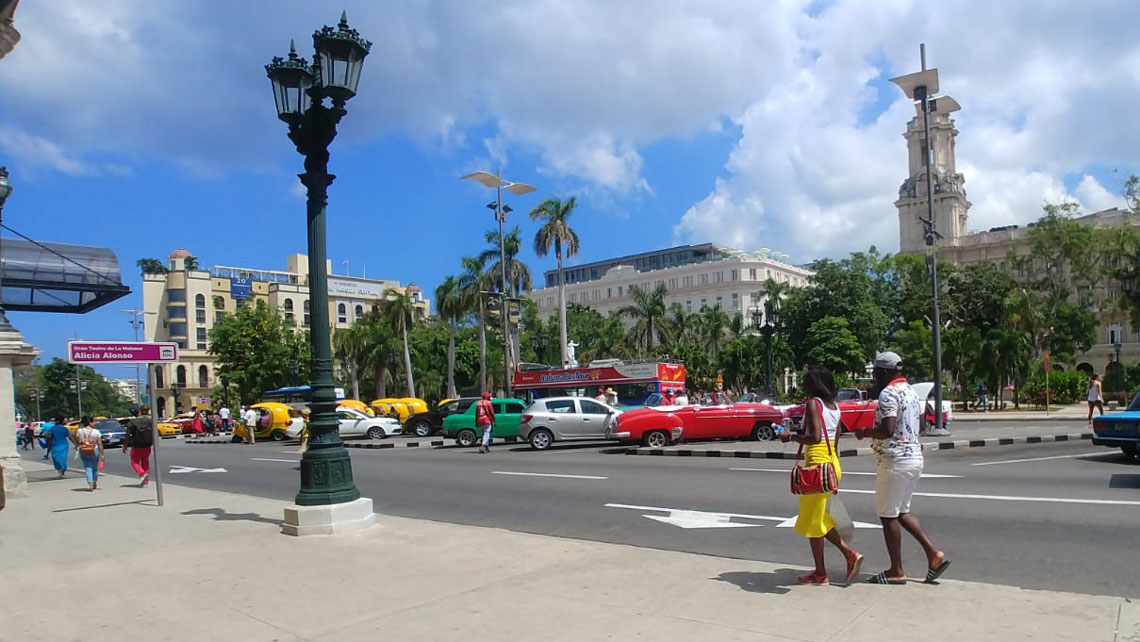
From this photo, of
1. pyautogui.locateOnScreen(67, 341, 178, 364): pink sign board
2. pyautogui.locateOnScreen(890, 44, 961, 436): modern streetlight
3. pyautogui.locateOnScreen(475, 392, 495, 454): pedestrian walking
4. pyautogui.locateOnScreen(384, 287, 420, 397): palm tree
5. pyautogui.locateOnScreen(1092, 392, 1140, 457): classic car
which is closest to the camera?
pyautogui.locateOnScreen(67, 341, 178, 364): pink sign board

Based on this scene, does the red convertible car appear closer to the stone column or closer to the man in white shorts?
the stone column

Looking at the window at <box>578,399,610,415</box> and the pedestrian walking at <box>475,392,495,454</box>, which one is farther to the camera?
the window at <box>578,399,610,415</box>

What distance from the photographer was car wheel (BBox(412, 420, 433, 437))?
3341 centimetres

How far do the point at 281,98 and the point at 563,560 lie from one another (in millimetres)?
6460

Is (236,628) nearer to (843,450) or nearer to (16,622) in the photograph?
(16,622)

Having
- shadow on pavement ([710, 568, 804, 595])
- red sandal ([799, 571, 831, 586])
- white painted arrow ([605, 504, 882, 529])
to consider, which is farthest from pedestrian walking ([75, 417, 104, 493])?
red sandal ([799, 571, 831, 586])

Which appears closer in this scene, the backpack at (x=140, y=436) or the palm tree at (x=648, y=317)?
the backpack at (x=140, y=436)

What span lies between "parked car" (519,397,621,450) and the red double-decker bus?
4478 millimetres

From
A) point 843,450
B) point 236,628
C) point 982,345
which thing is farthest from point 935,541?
point 982,345

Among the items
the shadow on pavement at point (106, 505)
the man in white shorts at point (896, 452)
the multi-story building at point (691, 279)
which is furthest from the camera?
the multi-story building at point (691, 279)

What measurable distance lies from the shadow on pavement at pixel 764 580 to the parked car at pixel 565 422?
637 inches

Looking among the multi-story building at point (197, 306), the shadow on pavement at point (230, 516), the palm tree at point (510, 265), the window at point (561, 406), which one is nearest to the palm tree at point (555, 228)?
the palm tree at point (510, 265)

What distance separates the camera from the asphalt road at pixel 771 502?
23.9 ft

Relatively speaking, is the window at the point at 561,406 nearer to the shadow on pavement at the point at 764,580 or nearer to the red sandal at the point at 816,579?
the shadow on pavement at the point at 764,580
